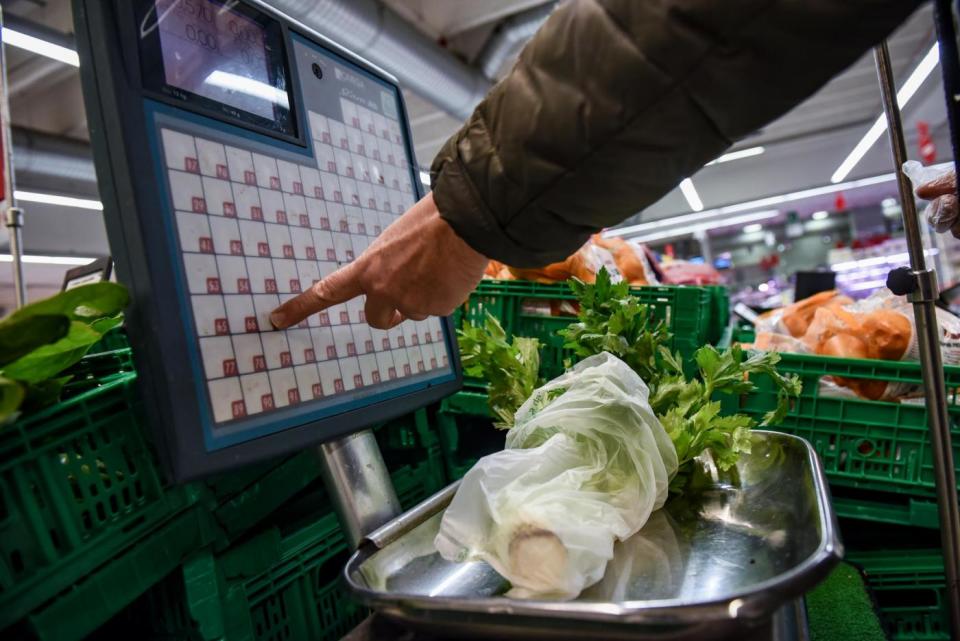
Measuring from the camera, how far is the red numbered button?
2.17ft

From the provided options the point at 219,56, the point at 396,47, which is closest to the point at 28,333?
the point at 219,56

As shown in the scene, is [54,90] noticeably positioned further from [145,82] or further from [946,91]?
[946,91]

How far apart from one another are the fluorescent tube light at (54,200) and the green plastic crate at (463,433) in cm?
694

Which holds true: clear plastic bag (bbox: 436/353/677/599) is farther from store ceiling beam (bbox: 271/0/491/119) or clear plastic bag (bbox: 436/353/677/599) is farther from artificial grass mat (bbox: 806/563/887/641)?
store ceiling beam (bbox: 271/0/491/119)

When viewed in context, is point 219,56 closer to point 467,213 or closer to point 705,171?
point 467,213

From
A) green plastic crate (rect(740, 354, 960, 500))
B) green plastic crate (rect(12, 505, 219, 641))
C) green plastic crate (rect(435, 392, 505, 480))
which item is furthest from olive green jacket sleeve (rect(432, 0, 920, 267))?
green plastic crate (rect(740, 354, 960, 500))

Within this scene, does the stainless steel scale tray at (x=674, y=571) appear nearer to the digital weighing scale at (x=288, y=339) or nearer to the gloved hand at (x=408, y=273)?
the digital weighing scale at (x=288, y=339)

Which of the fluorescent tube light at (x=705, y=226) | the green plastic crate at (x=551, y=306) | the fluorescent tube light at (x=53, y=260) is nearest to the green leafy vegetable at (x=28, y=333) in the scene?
the green plastic crate at (x=551, y=306)

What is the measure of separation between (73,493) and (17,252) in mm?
348

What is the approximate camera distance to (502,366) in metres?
0.99

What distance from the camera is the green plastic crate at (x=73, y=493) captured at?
56 centimetres

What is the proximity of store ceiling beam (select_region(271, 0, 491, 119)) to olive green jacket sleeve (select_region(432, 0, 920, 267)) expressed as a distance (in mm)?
3281

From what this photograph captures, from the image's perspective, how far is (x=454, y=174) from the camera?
0.66 m

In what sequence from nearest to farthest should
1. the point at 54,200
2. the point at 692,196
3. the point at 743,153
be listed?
the point at 54,200 < the point at 743,153 < the point at 692,196
